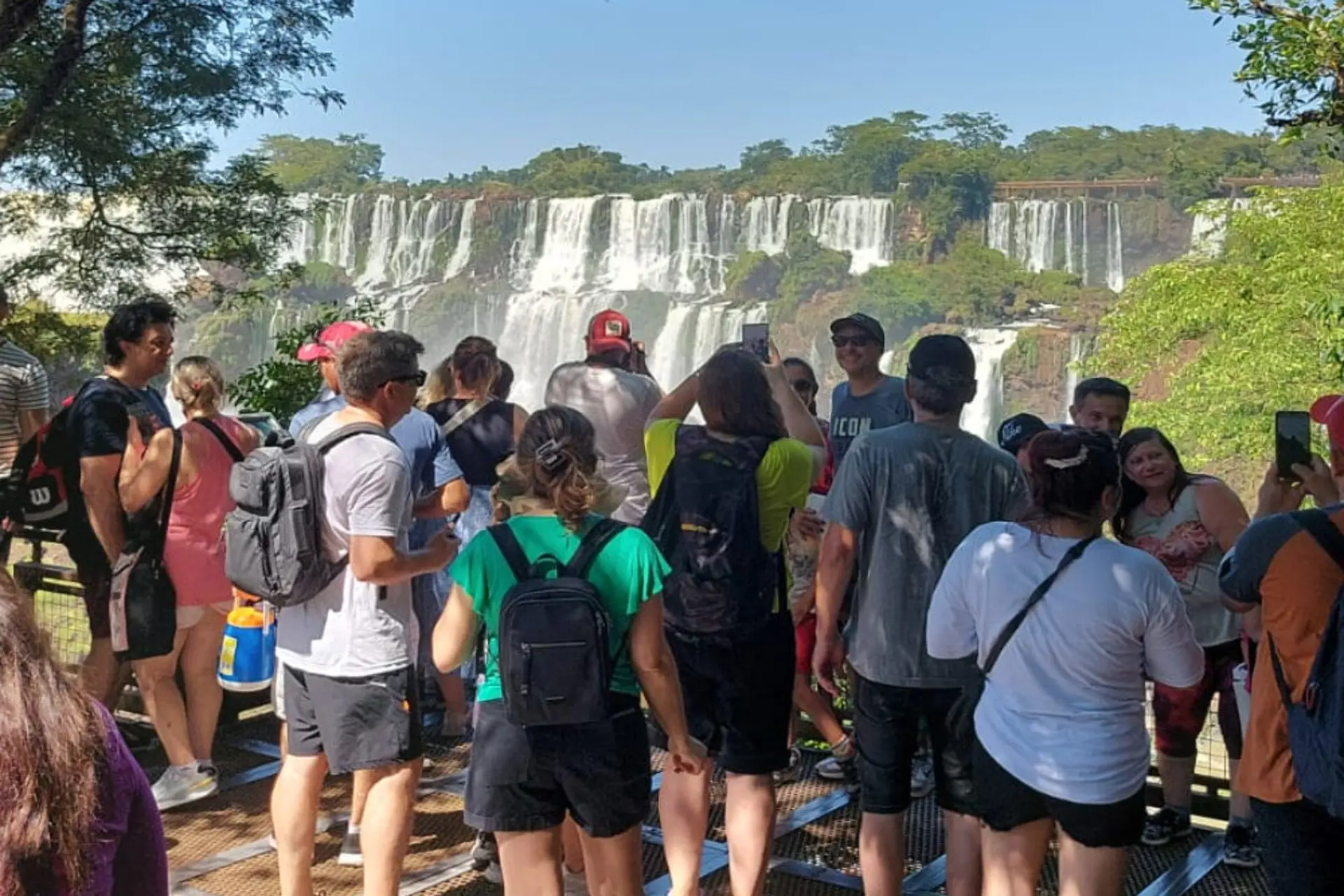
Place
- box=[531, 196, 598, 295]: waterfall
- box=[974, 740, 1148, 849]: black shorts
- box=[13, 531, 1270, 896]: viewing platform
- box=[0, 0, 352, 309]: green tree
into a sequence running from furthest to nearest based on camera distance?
box=[531, 196, 598, 295]: waterfall, box=[0, 0, 352, 309]: green tree, box=[13, 531, 1270, 896]: viewing platform, box=[974, 740, 1148, 849]: black shorts

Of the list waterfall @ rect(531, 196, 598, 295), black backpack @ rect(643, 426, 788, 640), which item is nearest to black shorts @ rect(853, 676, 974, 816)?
black backpack @ rect(643, 426, 788, 640)

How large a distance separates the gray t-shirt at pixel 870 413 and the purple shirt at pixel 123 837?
3574mm

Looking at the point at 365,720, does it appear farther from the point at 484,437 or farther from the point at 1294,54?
the point at 1294,54

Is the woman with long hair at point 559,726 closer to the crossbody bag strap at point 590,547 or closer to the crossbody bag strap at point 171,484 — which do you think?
the crossbody bag strap at point 590,547

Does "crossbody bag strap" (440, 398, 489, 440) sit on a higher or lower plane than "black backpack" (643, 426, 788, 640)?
higher

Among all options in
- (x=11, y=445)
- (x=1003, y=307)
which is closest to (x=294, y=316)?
(x=1003, y=307)

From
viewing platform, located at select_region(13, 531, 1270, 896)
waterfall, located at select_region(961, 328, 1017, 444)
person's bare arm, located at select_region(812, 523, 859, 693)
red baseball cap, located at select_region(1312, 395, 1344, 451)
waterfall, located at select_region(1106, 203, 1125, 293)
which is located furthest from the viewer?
waterfall, located at select_region(1106, 203, 1125, 293)

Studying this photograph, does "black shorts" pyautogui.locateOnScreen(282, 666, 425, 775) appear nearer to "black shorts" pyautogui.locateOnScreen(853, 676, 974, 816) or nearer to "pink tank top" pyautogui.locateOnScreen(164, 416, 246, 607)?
"black shorts" pyautogui.locateOnScreen(853, 676, 974, 816)

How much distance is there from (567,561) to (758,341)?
135cm

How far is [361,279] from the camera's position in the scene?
54344 millimetres

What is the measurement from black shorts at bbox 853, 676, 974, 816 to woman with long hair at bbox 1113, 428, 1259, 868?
104cm

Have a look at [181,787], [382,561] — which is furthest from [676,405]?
[181,787]

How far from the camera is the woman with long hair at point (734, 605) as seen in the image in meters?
3.21

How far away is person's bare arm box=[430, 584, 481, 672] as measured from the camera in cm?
272
